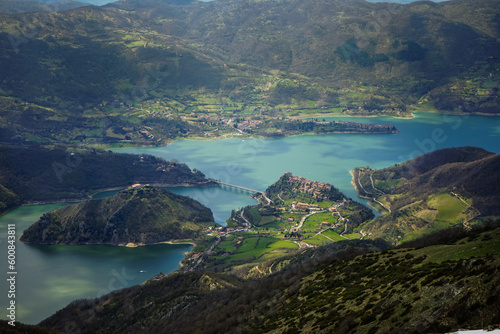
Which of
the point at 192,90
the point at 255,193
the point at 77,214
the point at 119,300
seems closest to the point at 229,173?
the point at 255,193

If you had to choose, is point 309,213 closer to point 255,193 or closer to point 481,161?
point 255,193

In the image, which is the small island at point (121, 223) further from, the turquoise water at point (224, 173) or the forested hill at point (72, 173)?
the forested hill at point (72, 173)

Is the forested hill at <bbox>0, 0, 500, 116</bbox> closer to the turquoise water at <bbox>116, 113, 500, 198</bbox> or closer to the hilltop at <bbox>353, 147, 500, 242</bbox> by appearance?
the turquoise water at <bbox>116, 113, 500, 198</bbox>

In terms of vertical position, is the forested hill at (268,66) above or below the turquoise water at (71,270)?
above

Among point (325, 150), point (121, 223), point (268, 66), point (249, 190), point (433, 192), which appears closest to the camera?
point (121, 223)

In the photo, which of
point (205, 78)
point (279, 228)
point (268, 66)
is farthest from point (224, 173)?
point (268, 66)

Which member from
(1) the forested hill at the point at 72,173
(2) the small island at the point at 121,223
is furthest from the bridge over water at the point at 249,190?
(2) the small island at the point at 121,223

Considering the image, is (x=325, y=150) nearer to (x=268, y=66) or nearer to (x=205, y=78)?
(x=205, y=78)
